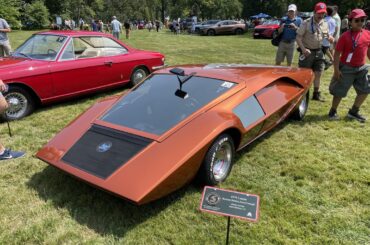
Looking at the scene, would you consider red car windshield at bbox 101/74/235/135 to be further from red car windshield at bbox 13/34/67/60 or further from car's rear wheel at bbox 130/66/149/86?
car's rear wheel at bbox 130/66/149/86

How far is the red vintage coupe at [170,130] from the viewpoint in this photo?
2.86 metres

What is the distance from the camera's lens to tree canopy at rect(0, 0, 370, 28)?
98.0ft

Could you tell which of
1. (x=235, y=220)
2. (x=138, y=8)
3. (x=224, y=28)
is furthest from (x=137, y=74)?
(x=138, y=8)

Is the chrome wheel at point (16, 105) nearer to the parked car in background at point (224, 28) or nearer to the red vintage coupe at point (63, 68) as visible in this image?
the red vintage coupe at point (63, 68)

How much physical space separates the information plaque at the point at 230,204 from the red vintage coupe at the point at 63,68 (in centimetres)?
421

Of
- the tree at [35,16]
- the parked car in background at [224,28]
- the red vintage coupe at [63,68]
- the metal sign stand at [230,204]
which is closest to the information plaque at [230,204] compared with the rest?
the metal sign stand at [230,204]

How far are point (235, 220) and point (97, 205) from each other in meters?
1.28

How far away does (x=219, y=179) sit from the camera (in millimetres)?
3500

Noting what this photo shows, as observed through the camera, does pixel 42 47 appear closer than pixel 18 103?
No

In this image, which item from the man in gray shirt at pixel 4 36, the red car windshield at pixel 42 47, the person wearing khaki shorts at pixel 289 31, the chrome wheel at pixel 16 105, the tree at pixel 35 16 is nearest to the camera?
the chrome wheel at pixel 16 105

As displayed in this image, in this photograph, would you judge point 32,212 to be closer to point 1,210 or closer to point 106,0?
point 1,210

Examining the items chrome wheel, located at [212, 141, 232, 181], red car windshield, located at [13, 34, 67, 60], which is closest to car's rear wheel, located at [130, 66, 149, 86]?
red car windshield, located at [13, 34, 67, 60]

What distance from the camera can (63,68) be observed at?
19.4ft

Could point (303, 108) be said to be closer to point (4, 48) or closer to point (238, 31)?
point (4, 48)
